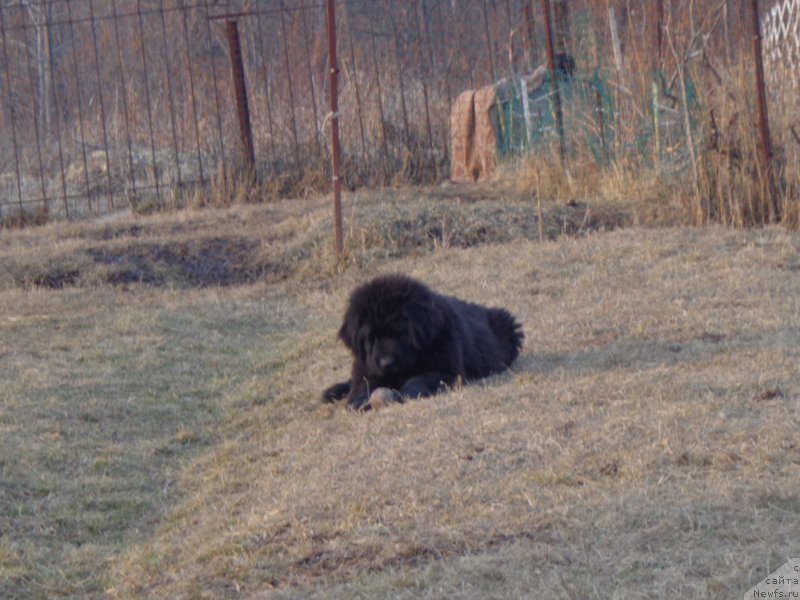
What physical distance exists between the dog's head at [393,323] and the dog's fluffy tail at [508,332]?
→ 2.25 feet

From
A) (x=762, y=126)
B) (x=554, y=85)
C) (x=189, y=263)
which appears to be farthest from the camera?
(x=554, y=85)

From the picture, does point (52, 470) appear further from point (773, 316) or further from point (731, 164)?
point (731, 164)

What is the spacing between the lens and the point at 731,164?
1152cm

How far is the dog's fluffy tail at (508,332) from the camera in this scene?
7.53 meters

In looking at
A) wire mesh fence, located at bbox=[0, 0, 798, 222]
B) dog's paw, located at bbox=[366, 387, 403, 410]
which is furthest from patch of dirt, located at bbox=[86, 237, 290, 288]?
dog's paw, located at bbox=[366, 387, 403, 410]

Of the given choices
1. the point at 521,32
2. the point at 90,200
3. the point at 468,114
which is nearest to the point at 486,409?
the point at 468,114

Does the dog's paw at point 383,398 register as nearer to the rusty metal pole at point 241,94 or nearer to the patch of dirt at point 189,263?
the patch of dirt at point 189,263

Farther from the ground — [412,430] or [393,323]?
[393,323]

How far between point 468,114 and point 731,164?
4728mm

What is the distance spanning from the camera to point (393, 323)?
22.4 feet

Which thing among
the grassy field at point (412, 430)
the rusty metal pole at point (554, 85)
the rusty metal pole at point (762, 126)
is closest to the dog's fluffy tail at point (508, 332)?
the grassy field at point (412, 430)

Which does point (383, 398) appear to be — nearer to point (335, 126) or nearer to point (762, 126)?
point (335, 126)

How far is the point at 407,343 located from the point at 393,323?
144mm

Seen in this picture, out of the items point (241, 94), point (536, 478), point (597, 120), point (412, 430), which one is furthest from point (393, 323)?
point (241, 94)
